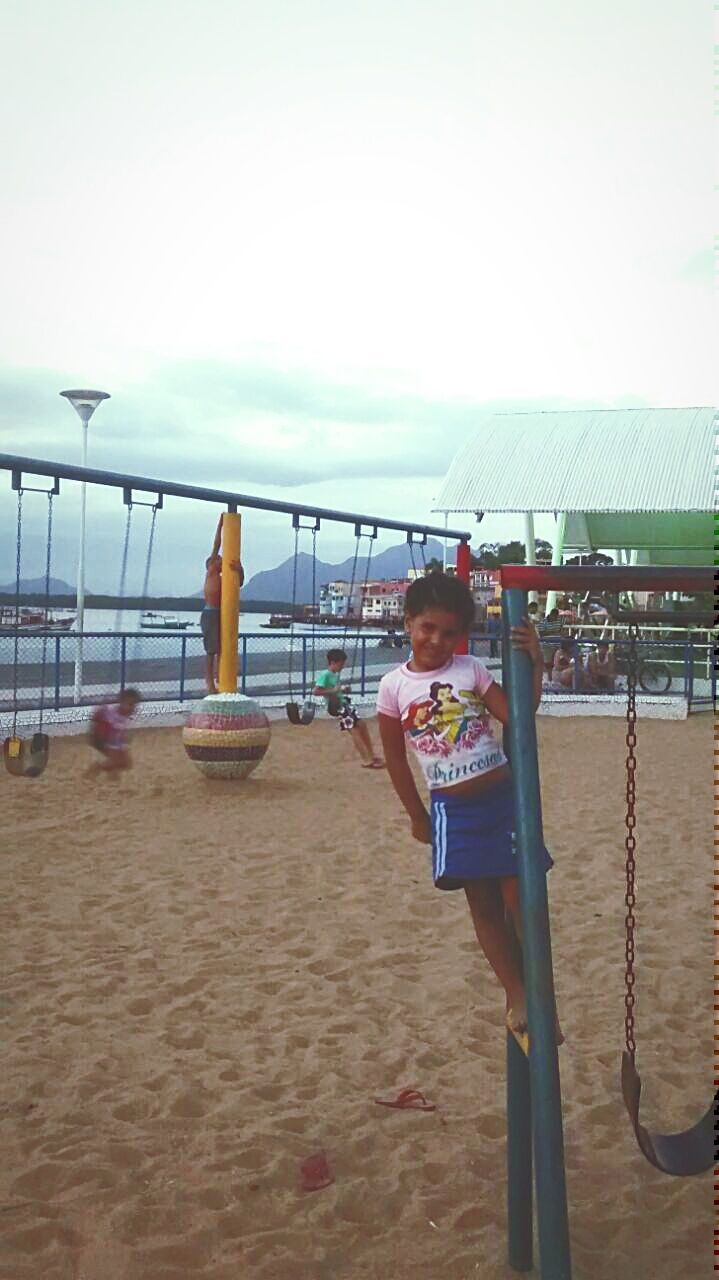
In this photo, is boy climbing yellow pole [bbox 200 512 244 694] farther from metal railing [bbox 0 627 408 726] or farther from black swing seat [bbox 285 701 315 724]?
black swing seat [bbox 285 701 315 724]

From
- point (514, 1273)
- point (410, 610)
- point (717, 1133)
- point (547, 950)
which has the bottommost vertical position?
point (514, 1273)

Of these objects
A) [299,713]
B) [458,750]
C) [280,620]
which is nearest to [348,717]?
[299,713]

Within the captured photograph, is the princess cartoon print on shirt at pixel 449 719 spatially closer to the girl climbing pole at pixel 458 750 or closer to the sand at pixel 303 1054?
the girl climbing pole at pixel 458 750

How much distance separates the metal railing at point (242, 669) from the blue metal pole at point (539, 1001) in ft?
29.6

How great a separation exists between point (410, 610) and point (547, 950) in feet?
2.82

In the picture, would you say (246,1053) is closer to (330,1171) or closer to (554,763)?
(330,1171)

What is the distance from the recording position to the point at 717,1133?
2.97 metres

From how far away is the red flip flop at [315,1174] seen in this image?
3.65m

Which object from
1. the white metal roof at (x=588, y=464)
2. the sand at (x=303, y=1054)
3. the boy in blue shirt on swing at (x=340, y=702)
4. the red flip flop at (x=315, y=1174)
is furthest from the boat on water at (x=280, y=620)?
the white metal roof at (x=588, y=464)

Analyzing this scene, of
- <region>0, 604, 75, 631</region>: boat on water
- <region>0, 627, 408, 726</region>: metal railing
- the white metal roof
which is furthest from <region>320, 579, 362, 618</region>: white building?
the white metal roof

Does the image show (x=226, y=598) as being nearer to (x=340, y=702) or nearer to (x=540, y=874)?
(x=340, y=702)

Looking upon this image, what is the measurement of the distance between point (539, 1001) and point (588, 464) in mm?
23541

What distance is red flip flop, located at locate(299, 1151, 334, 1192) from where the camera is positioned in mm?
3652

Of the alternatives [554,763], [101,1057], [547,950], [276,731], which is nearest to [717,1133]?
[547,950]
